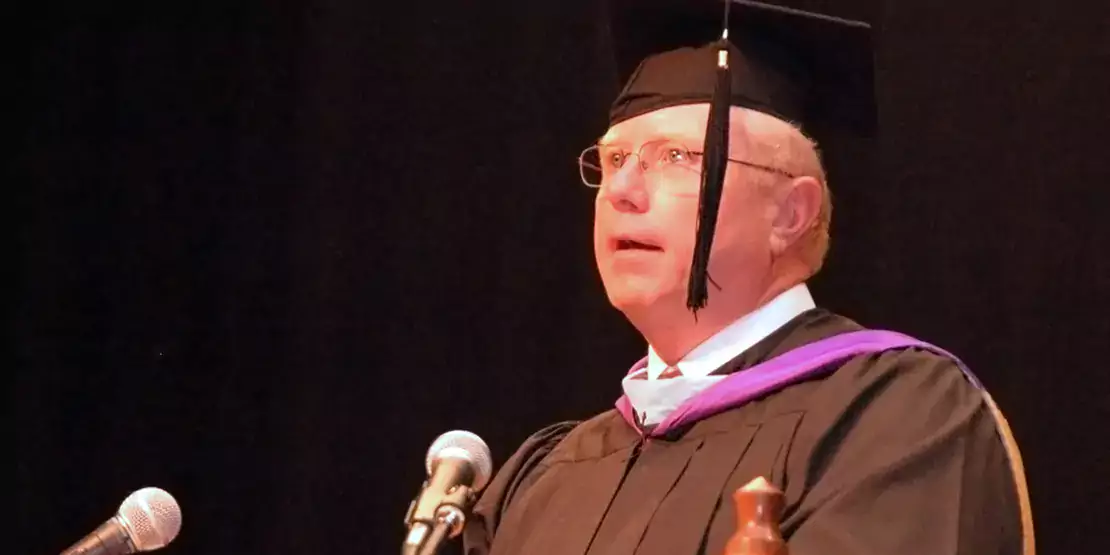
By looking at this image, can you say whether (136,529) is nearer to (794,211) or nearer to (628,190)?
(628,190)

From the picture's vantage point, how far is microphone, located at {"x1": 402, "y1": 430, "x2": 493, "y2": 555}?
63.5 inches

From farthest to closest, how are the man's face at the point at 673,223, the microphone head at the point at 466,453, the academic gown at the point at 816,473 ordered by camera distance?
the man's face at the point at 673,223 < the microphone head at the point at 466,453 < the academic gown at the point at 816,473

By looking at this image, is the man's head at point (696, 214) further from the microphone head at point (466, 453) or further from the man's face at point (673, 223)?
the microphone head at point (466, 453)

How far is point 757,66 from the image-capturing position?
198cm

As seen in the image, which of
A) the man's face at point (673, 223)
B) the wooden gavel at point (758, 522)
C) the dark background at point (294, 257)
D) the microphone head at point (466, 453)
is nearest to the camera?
the wooden gavel at point (758, 522)

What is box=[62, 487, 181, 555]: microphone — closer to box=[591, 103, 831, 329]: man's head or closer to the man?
the man

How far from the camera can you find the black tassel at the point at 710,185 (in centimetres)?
183

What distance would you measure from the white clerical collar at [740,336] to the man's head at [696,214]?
22mm

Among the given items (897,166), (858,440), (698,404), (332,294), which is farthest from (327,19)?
(858,440)

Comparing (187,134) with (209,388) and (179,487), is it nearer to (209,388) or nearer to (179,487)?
(209,388)

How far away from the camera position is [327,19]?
2.93 meters

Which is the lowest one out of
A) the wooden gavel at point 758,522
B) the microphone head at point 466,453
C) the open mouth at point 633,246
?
the microphone head at point 466,453

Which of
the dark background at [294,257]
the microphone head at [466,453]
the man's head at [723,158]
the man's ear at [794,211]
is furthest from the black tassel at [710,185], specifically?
the dark background at [294,257]

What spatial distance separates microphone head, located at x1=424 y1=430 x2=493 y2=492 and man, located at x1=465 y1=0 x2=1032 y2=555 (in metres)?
0.15
